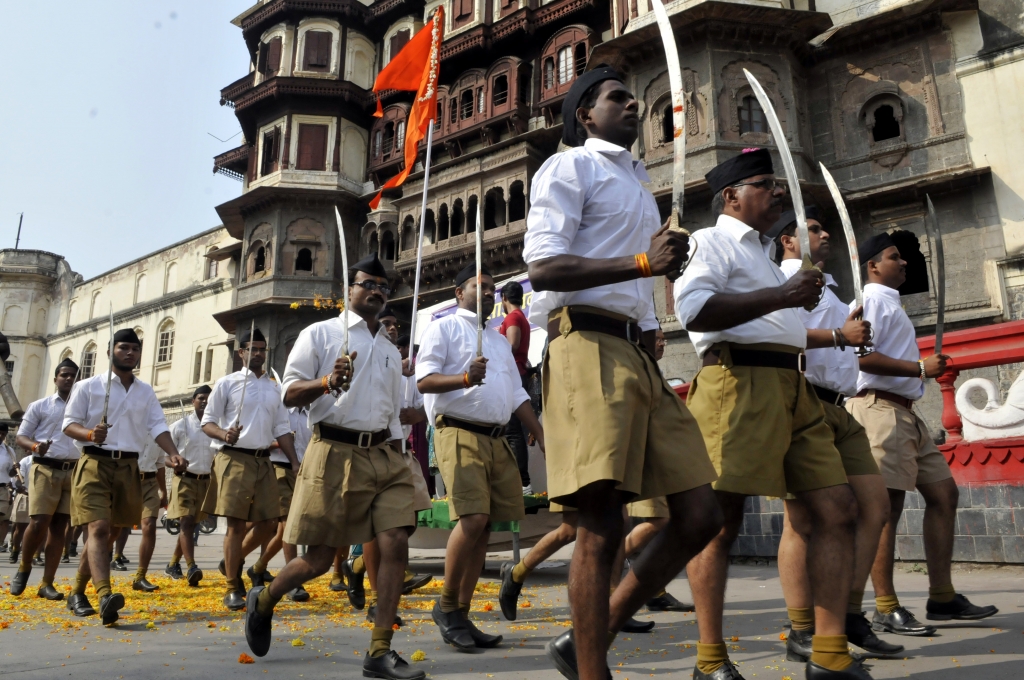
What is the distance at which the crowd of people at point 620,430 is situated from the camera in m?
2.73

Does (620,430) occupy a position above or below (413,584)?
above

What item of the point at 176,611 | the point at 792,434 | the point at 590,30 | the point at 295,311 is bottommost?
the point at 176,611

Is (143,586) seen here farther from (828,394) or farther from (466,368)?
(828,394)

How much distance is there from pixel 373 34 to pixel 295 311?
39.5 feet

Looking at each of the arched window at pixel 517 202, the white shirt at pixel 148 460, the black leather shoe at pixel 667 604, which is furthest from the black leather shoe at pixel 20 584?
the arched window at pixel 517 202

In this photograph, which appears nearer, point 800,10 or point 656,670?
point 656,670

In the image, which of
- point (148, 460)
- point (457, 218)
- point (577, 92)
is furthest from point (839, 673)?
point (457, 218)

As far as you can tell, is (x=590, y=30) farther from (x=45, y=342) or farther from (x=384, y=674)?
(x=45, y=342)

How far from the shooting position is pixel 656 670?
143 inches

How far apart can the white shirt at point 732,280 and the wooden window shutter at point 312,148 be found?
2852 cm

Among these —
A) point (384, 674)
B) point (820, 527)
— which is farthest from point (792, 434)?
point (384, 674)

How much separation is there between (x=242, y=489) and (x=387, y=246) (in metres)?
23.2

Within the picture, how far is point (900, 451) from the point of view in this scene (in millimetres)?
4605

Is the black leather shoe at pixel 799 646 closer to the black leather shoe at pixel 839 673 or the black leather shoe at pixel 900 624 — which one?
the black leather shoe at pixel 839 673
